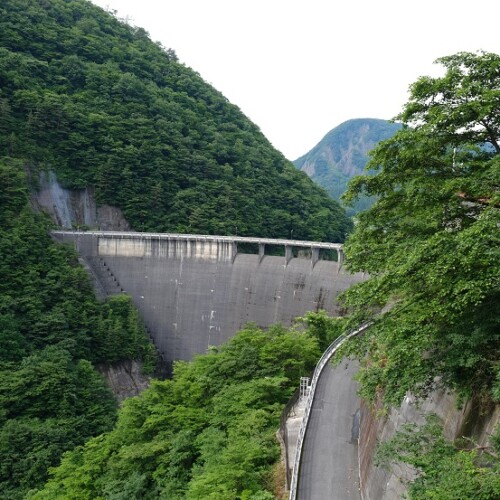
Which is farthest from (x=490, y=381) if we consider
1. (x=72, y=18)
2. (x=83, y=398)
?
(x=72, y=18)

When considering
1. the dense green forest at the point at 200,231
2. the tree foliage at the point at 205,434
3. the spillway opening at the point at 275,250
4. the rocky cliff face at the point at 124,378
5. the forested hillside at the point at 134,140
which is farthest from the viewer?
the spillway opening at the point at 275,250

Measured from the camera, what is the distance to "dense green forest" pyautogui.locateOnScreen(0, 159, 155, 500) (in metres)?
24.1

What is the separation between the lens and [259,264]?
37031 millimetres

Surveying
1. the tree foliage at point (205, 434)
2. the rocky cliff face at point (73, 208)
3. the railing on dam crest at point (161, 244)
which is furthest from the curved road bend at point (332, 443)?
the rocky cliff face at point (73, 208)

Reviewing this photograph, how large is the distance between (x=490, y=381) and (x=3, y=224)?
35.7m

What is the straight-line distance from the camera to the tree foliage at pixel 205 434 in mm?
13227

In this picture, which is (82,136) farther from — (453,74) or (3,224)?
(453,74)

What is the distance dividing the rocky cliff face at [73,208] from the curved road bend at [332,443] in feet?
103

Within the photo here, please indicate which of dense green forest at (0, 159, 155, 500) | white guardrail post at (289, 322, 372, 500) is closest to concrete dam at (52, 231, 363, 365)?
dense green forest at (0, 159, 155, 500)

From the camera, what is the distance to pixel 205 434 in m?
15.7

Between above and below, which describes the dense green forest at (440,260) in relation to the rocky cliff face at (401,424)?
above

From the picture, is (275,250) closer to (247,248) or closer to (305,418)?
(247,248)

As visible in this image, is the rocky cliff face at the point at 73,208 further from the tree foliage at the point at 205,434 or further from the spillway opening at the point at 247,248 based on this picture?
the tree foliage at the point at 205,434

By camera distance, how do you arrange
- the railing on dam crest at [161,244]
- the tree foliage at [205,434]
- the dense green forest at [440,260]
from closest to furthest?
the dense green forest at [440,260] → the tree foliage at [205,434] → the railing on dam crest at [161,244]
